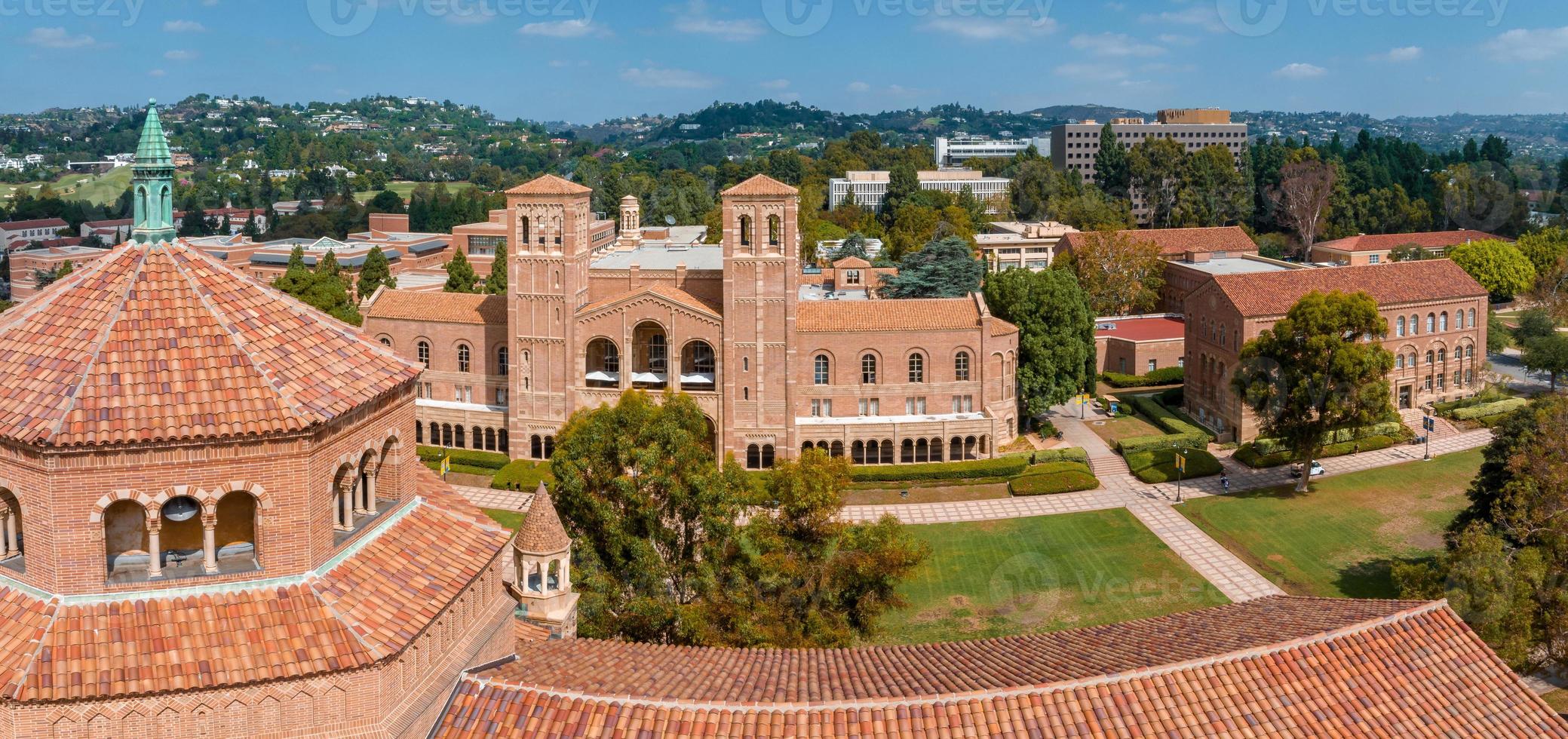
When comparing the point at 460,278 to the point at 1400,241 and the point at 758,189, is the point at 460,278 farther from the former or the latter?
the point at 1400,241

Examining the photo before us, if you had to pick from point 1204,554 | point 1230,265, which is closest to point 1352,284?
point 1230,265

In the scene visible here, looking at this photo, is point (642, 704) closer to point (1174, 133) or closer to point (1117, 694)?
point (1117, 694)

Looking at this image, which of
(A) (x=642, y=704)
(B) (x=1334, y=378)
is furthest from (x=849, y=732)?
(B) (x=1334, y=378)

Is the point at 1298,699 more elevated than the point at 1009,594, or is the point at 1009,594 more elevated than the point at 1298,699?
the point at 1298,699

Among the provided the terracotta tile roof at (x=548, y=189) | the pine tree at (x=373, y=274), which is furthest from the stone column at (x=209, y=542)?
the pine tree at (x=373, y=274)

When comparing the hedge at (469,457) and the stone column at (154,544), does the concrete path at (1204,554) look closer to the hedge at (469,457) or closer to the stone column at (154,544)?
the hedge at (469,457)

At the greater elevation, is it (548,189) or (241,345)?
(548,189)
